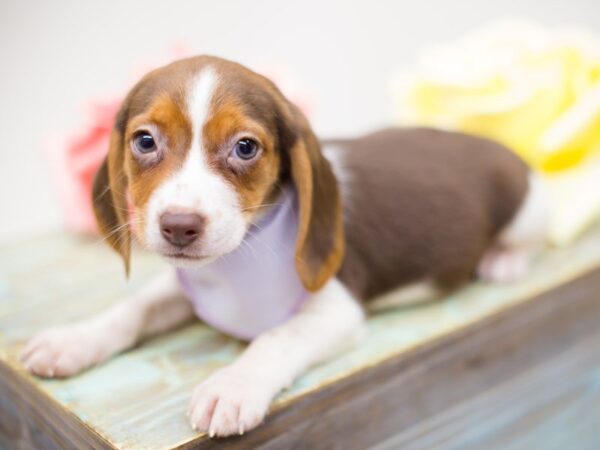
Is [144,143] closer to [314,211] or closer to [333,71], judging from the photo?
[314,211]

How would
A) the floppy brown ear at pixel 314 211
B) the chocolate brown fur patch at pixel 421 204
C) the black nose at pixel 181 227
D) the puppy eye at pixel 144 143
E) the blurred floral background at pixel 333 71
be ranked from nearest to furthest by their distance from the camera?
the black nose at pixel 181 227 < the puppy eye at pixel 144 143 < the floppy brown ear at pixel 314 211 < the chocolate brown fur patch at pixel 421 204 < the blurred floral background at pixel 333 71

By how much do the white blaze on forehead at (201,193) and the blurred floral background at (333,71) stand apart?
474mm

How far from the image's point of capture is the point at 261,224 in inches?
80.3

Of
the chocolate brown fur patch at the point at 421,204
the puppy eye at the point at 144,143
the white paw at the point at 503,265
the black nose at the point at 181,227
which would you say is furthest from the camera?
the white paw at the point at 503,265

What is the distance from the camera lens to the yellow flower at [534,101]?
315 centimetres

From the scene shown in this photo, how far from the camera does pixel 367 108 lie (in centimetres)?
494

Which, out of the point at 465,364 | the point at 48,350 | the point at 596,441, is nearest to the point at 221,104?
the point at 48,350

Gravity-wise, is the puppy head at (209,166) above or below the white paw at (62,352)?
above

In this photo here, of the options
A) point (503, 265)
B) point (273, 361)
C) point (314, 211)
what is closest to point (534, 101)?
point (503, 265)

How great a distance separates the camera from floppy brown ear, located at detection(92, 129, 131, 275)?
6.45ft

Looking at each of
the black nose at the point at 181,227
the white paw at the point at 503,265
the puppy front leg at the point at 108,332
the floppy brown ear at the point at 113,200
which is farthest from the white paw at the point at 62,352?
the white paw at the point at 503,265

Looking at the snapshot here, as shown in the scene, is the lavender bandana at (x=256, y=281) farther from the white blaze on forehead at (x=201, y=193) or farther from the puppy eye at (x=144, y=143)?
the puppy eye at (x=144, y=143)

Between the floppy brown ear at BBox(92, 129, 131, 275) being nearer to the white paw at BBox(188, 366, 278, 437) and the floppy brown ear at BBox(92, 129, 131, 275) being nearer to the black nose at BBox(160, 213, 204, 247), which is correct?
the black nose at BBox(160, 213, 204, 247)

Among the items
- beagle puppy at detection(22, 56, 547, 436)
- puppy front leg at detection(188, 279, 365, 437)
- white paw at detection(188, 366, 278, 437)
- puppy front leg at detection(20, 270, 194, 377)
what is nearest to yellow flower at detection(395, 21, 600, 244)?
beagle puppy at detection(22, 56, 547, 436)
